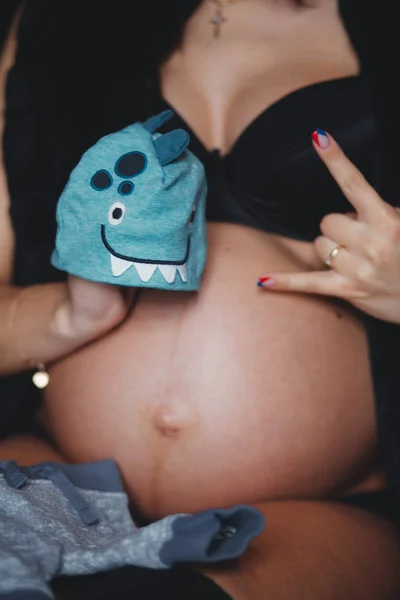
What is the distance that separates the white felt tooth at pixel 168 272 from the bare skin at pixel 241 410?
5.6 inches

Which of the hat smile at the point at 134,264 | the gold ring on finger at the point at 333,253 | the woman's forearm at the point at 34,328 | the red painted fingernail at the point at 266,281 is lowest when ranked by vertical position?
the woman's forearm at the point at 34,328

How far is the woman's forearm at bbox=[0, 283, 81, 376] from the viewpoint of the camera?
827 mm

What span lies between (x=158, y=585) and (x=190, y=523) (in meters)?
0.06

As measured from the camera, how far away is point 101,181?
2.15 feet

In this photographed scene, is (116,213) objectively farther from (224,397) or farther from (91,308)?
(224,397)

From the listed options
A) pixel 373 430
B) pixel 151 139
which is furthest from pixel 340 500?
pixel 151 139

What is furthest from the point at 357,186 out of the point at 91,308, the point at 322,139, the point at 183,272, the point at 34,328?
the point at 34,328

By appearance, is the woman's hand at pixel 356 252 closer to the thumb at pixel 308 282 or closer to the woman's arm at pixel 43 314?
the thumb at pixel 308 282

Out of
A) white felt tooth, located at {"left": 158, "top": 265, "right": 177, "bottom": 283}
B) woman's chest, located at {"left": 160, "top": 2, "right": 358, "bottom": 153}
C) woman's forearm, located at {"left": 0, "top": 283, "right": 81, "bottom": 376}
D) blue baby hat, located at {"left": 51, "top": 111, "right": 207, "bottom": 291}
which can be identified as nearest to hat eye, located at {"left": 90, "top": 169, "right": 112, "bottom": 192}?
blue baby hat, located at {"left": 51, "top": 111, "right": 207, "bottom": 291}

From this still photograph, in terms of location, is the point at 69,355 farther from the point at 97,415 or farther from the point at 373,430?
the point at 373,430

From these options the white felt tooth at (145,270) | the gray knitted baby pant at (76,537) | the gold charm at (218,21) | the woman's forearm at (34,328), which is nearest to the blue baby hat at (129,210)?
the white felt tooth at (145,270)

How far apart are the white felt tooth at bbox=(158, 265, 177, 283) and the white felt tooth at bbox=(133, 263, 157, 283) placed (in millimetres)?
13

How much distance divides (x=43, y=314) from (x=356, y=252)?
0.44m

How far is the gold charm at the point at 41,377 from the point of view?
897mm
